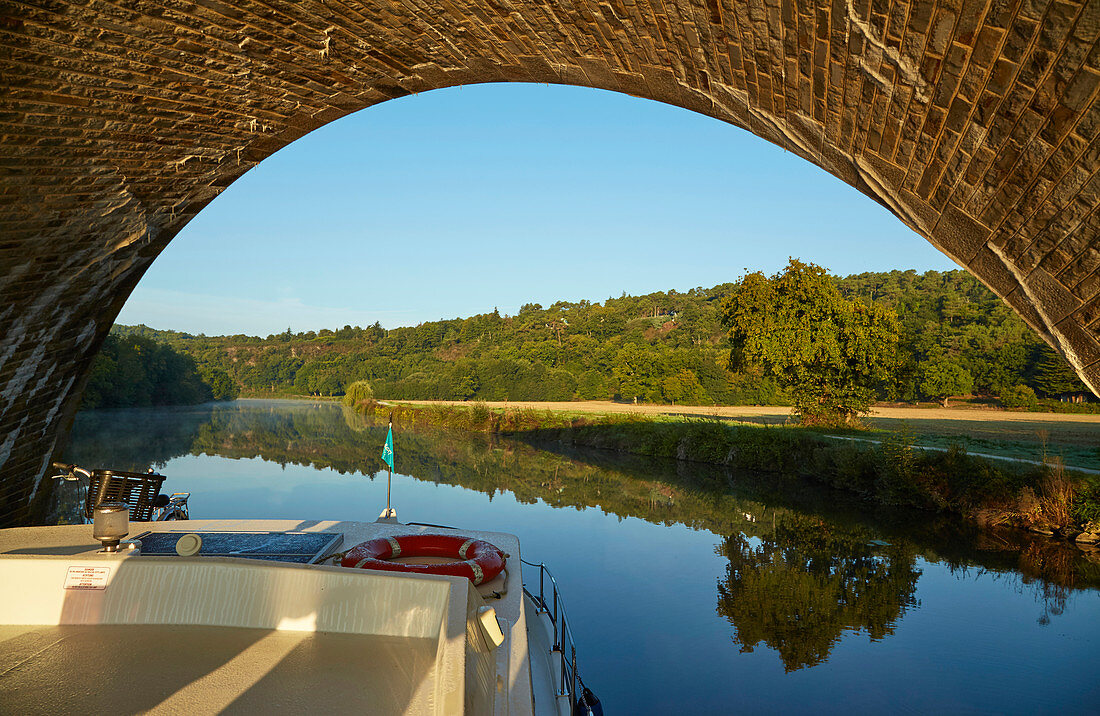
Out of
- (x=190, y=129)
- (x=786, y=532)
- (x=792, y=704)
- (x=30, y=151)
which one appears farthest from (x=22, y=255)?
(x=786, y=532)

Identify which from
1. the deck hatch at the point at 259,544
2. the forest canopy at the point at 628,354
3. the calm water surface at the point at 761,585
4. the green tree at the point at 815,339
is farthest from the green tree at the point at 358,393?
the deck hatch at the point at 259,544

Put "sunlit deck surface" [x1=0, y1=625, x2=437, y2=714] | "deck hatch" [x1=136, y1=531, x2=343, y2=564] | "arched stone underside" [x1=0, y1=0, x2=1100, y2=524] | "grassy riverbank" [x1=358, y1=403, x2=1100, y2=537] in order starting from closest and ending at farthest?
"arched stone underside" [x1=0, y1=0, x2=1100, y2=524], "sunlit deck surface" [x1=0, y1=625, x2=437, y2=714], "deck hatch" [x1=136, y1=531, x2=343, y2=564], "grassy riverbank" [x1=358, y1=403, x2=1100, y2=537]

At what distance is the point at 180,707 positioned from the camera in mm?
2215

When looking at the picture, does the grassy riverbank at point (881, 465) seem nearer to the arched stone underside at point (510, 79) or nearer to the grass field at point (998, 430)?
the grass field at point (998, 430)

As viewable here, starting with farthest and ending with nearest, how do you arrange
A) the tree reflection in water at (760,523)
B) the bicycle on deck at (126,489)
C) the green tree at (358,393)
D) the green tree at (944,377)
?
the green tree at (358,393) < the green tree at (944,377) < the tree reflection in water at (760,523) < the bicycle on deck at (126,489)

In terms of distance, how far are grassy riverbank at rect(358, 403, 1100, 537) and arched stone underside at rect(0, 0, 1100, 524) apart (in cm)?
1067

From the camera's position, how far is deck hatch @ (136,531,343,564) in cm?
458

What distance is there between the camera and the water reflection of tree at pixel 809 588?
7.91 m

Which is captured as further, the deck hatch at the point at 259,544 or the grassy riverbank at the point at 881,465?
the grassy riverbank at the point at 881,465

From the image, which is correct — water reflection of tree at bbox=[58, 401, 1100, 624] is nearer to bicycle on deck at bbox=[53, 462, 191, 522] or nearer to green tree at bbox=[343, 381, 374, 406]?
bicycle on deck at bbox=[53, 462, 191, 522]

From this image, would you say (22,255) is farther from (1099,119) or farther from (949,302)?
(949,302)

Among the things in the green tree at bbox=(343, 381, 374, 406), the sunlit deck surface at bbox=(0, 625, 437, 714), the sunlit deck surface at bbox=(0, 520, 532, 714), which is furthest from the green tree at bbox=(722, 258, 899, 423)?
the green tree at bbox=(343, 381, 374, 406)

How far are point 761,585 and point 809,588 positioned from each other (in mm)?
621

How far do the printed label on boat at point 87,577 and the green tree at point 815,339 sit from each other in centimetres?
1731
